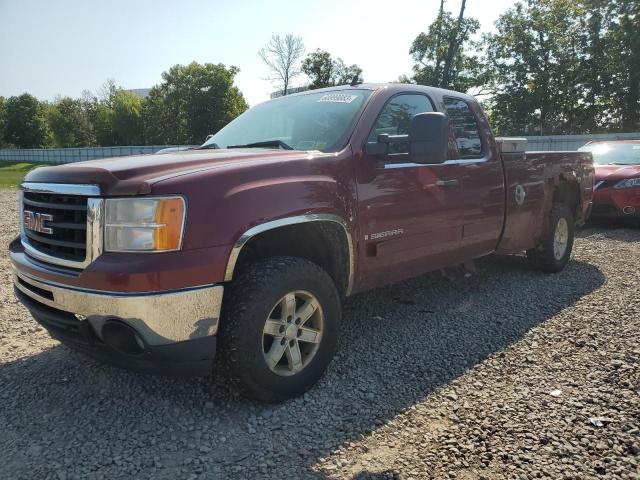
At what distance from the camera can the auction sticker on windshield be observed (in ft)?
11.6

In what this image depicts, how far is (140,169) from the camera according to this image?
8.08ft

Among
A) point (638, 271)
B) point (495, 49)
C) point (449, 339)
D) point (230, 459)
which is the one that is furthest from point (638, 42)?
point (230, 459)

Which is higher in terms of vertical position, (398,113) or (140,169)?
(398,113)

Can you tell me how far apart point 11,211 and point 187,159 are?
405 inches

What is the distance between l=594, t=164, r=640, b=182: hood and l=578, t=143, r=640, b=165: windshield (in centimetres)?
46

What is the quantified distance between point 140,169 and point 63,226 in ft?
1.69

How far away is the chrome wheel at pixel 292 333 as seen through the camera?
271 cm

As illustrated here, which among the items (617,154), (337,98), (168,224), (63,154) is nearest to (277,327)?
(168,224)

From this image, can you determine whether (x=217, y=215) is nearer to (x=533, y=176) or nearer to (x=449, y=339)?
(x=449, y=339)

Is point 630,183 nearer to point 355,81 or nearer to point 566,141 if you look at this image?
point 355,81

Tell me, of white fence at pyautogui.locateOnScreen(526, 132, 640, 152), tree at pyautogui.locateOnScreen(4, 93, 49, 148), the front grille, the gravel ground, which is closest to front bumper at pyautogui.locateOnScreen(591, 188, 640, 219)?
the gravel ground

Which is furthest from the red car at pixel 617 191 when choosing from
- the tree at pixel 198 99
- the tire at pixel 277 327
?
the tree at pixel 198 99

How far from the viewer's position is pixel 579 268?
589cm

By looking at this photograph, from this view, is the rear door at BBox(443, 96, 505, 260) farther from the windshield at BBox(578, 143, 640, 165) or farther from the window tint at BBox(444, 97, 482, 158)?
the windshield at BBox(578, 143, 640, 165)
